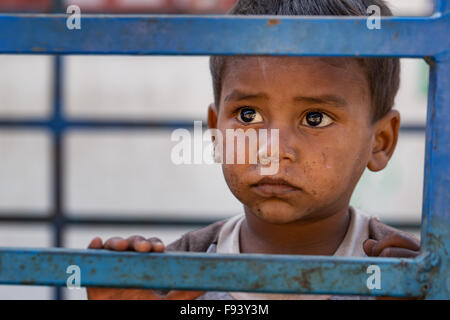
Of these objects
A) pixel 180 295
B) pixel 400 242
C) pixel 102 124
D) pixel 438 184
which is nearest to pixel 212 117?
pixel 180 295

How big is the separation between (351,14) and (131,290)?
2.47 feet

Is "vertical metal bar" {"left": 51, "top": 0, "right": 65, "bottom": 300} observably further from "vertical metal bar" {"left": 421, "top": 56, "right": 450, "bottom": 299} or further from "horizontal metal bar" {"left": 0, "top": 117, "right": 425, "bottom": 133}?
"vertical metal bar" {"left": 421, "top": 56, "right": 450, "bottom": 299}

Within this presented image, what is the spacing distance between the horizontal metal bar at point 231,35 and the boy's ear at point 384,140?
1.74ft

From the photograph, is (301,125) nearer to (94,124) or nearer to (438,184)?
(438,184)

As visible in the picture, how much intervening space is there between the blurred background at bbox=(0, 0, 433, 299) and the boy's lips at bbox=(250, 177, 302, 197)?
5.98 ft

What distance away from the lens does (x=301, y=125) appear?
1.27m

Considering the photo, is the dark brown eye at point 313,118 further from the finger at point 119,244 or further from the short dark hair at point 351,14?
the finger at point 119,244

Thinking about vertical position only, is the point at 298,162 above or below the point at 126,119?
below

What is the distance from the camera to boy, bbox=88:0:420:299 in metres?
1.24

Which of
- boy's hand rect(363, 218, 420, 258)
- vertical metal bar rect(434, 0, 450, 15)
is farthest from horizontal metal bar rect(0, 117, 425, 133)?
vertical metal bar rect(434, 0, 450, 15)

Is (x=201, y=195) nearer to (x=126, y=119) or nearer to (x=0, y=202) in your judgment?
(x=126, y=119)

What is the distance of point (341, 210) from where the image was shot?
1.47 meters
